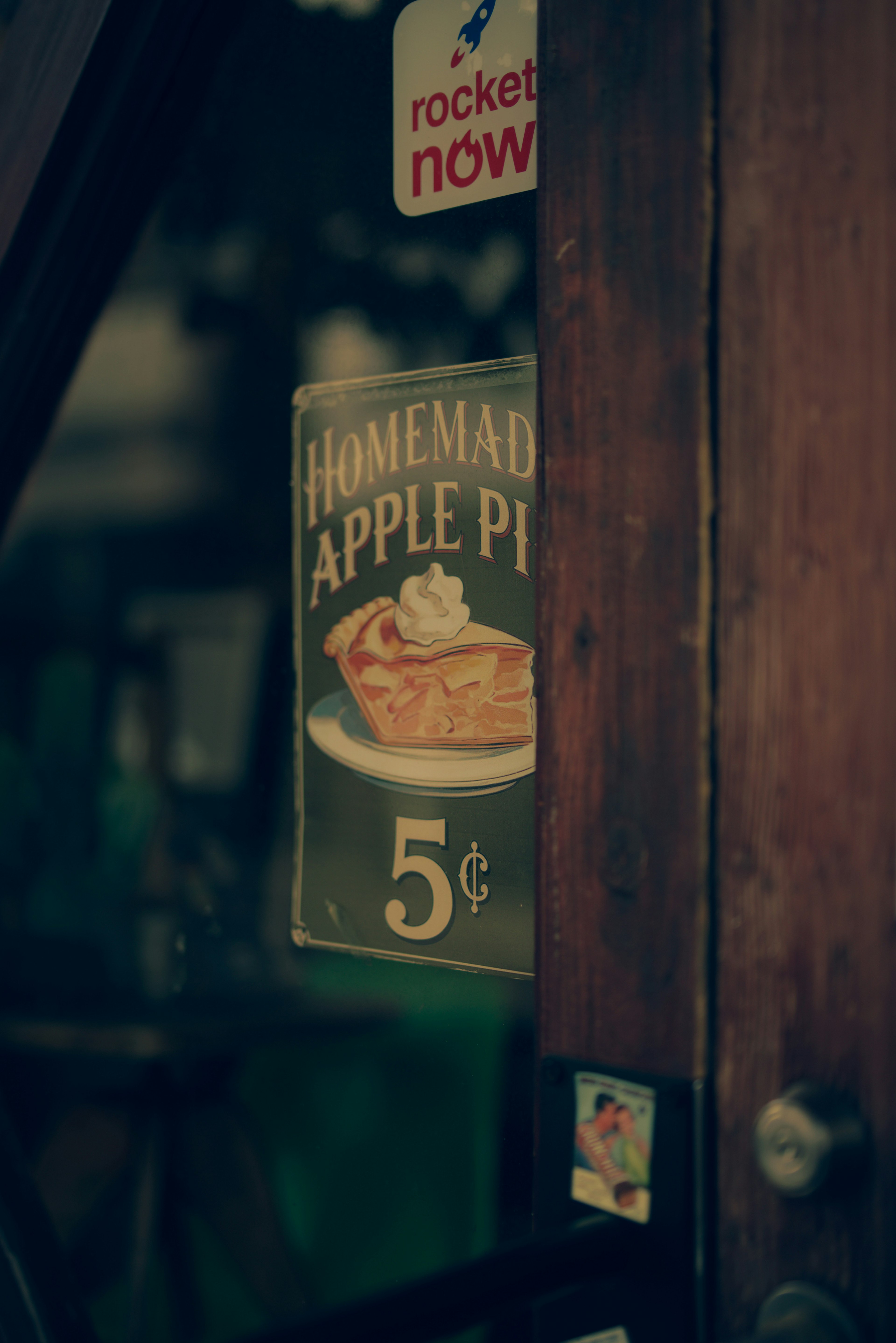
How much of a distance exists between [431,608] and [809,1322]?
0.70 metres

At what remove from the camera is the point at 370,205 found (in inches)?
46.4

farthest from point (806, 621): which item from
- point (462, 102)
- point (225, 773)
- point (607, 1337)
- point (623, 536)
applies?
point (225, 773)

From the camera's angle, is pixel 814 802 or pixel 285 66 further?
pixel 285 66

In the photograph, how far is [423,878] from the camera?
3.69 feet

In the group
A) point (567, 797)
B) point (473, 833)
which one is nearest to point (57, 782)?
point (473, 833)

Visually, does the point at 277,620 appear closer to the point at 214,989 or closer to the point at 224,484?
the point at 224,484

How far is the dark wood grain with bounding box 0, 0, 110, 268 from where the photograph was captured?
1.26m

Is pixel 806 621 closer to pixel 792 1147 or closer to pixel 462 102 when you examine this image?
pixel 792 1147

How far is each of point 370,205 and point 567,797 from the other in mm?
722

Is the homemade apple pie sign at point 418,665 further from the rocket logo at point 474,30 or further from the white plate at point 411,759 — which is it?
the rocket logo at point 474,30

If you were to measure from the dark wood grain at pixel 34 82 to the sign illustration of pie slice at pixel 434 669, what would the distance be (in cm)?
67

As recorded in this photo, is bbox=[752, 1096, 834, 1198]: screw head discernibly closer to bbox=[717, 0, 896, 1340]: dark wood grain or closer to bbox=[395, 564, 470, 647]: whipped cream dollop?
bbox=[717, 0, 896, 1340]: dark wood grain

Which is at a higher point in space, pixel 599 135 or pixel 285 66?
pixel 285 66

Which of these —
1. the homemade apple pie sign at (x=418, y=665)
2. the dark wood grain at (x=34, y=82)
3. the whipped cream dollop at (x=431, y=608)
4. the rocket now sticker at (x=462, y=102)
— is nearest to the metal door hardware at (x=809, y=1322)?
the homemade apple pie sign at (x=418, y=665)
